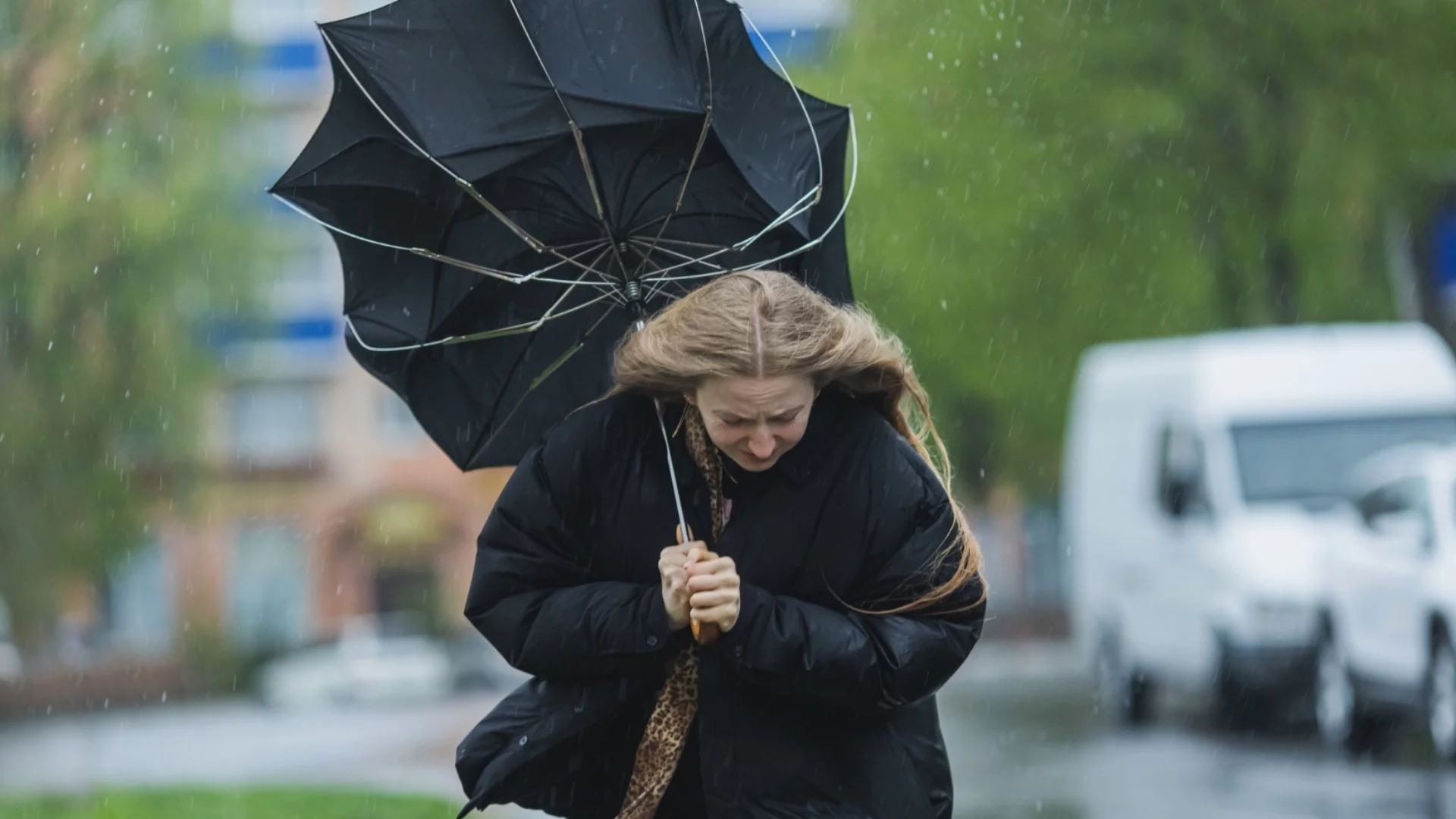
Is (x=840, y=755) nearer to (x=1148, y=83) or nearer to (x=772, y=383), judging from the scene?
(x=772, y=383)

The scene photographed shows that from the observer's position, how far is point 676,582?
388 centimetres

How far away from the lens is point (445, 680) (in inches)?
1860

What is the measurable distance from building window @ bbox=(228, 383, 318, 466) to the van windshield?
151 feet

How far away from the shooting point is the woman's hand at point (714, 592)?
3844 millimetres

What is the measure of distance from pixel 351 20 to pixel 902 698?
190cm

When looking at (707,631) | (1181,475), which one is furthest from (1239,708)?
(707,631)

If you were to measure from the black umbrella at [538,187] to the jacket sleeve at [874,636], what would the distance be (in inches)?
37.2

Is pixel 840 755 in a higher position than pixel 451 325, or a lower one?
lower

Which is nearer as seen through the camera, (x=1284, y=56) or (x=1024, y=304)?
(x=1284, y=56)

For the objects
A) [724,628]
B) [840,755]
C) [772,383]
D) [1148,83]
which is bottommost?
[840,755]

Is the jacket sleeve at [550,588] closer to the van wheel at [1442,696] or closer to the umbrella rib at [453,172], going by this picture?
the umbrella rib at [453,172]

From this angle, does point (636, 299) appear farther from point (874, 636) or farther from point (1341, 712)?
point (1341, 712)

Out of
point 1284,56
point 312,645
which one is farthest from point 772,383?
point 312,645

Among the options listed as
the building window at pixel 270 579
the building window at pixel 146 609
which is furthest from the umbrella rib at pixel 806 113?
the building window at pixel 270 579
